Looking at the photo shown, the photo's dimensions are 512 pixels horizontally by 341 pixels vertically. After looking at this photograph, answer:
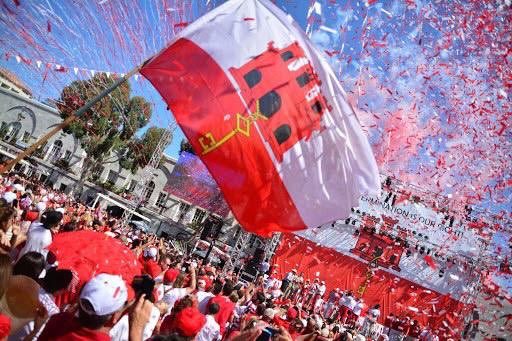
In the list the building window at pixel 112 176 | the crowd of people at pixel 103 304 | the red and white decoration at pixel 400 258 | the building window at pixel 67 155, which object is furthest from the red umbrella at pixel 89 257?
the building window at pixel 67 155

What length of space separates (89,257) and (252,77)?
2554 mm

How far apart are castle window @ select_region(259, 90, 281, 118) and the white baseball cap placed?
8.23 ft

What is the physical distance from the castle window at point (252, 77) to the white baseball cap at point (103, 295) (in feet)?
8.56

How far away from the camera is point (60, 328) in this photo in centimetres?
255

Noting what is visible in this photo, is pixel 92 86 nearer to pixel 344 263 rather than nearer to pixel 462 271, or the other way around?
pixel 344 263

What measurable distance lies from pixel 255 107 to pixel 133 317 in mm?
2442

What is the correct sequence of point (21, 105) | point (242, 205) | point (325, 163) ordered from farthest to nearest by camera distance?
point (21, 105)
point (325, 163)
point (242, 205)

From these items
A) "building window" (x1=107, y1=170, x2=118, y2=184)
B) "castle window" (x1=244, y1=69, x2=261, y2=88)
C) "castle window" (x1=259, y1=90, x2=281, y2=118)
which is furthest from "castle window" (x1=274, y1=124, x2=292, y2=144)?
"building window" (x1=107, y1=170, x2=118, y2=184)

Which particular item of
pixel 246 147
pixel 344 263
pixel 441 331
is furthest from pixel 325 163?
pixel 441 331

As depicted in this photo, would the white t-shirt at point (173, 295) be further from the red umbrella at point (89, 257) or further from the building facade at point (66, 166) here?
the building facade at point (66, 166)

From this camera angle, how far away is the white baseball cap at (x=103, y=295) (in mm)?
2518

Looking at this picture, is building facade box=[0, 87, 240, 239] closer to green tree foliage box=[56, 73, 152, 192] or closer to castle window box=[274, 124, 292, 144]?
green tree foliage box=[56, 73, 152, 192]

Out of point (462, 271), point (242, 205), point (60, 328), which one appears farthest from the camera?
point (462, 271)

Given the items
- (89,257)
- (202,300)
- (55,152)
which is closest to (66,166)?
(55,152)
